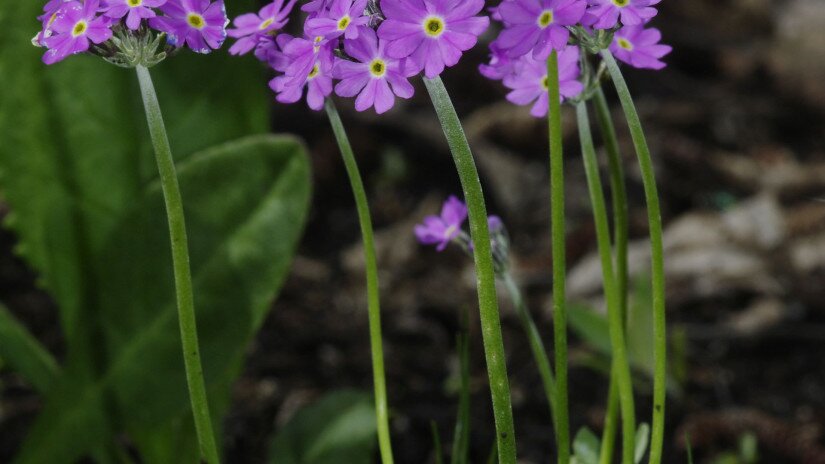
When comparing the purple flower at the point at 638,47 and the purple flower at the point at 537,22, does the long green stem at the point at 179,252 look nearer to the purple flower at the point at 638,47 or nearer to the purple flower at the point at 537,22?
the purple flower at the point at 537,22

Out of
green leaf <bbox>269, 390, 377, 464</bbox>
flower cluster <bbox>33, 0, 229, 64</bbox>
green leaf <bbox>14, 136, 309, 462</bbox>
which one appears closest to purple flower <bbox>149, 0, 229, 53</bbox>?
flower cluster <bbox>33, 0, 229, 64</bbox>

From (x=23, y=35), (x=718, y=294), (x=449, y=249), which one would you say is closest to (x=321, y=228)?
(x=449, y=249)

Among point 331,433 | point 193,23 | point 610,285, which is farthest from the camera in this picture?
point 331,433

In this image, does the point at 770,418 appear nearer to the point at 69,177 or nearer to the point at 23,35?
the point at 69,177

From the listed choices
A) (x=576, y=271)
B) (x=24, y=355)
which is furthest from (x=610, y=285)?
(x=576, y=271)

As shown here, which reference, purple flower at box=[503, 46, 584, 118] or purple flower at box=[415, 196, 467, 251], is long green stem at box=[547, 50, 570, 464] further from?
purple flower at box=[415, 196, 467, 251]

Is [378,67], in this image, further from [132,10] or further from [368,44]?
[132,10]

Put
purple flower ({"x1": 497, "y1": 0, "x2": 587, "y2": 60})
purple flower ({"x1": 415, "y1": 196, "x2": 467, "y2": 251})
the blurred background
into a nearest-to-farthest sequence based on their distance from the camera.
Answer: purple flower ({"x1": 497, "y1": 0, "x2": 587, "y2": 60}) < purple flower ({"x1": 415, "y1": 196, "x2": 467, "y2": 251}) < the blurred background

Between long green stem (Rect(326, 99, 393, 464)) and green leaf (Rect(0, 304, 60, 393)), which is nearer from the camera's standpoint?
long green stem (Rect(326, 99, 393, 464))
